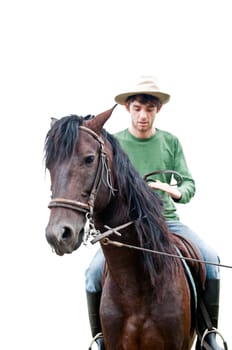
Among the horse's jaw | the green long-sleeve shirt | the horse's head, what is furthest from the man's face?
the horse's jaw

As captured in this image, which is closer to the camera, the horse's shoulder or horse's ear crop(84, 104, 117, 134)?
horse's ear crop(84, 104, 117, 134)

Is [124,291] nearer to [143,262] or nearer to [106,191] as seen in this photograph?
[143,262]

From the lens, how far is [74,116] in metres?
4.31

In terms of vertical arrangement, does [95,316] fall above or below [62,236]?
below

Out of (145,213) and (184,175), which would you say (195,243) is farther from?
(145,213)

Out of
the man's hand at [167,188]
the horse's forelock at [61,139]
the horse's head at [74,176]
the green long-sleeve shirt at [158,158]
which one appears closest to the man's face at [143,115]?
the green long-sleeve shirt at [158,158]

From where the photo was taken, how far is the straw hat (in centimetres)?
557

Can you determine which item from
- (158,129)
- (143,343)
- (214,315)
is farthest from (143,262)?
(158,129)

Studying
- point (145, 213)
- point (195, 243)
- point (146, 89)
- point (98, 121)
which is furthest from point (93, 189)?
point (146, 89)

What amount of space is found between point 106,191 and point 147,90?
5.07 feet

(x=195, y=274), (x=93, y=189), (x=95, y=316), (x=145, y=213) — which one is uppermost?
(x=93, y=189)

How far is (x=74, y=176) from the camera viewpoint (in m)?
4.05

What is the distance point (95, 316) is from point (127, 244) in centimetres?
106

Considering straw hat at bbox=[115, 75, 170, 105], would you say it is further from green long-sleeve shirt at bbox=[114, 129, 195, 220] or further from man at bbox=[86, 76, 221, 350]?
green long-sleeve shirt at bbox=[114, 129, 195, 220]
